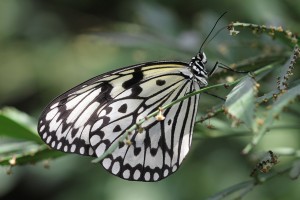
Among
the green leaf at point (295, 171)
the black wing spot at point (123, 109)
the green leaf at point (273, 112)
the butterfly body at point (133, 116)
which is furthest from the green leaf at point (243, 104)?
the black wing spot at point (123, 109)

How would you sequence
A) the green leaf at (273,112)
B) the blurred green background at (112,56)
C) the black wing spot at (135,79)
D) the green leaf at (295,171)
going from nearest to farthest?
the green leaf at (273,112), the green leaf at (295,171), the black wing spot at (135,79), the blurred green background at (112,56)

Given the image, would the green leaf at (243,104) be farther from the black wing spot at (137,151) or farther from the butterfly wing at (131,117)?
the black wing spot at (137,151)

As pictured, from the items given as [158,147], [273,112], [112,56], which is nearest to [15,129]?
[158,147]

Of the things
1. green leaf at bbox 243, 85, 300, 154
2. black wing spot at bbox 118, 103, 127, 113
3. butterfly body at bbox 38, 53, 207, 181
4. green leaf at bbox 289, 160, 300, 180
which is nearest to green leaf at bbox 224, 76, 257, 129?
green leaf at bbox 243, 85, 300, 154

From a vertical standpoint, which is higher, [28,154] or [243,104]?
[28,154]

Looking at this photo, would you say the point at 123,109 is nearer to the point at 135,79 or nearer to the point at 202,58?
the point at 135,79

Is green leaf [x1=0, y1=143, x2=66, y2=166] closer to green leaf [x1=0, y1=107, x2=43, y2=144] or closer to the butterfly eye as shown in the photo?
green leaf [x1=0, y1=107, x2=43, y2=144]

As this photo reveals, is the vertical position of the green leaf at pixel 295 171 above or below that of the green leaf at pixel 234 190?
below
